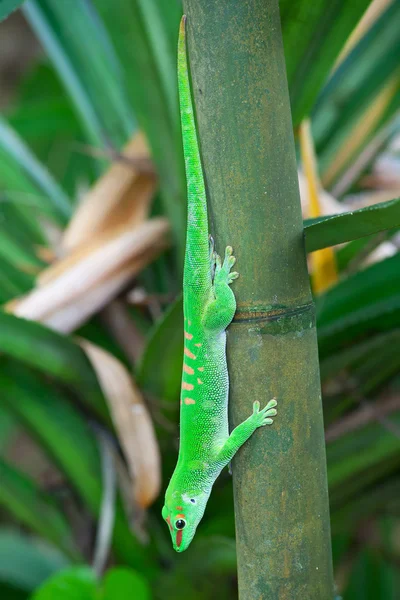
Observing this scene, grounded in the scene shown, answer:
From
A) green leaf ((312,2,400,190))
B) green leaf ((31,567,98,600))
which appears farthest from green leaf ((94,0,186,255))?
green leaf ((31,567,98,600))

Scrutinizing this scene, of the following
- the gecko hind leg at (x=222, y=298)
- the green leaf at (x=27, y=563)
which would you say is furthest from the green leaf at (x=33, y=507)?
the gecko hind leg at (x=222, y=298)

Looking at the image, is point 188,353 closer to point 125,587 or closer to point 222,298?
point 222,298

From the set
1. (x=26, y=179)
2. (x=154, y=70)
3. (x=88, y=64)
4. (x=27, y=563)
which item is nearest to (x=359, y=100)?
(x=154, y=70)

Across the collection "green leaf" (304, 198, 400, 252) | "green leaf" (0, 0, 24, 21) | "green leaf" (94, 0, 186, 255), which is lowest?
"green leaf" (304, 198, 400, 252)

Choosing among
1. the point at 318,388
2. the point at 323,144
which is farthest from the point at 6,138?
the point at 318,388

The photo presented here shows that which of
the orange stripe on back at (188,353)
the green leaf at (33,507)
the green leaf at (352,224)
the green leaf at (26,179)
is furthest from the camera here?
the green leaf at (26,179)

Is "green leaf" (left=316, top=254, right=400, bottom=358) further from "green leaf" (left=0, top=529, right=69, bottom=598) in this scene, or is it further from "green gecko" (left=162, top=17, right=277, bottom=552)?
"green leaf" (left=0, top=529, right=69, bottom=598)

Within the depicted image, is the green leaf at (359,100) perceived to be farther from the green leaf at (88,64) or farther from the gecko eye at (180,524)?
the gecko eye at (180,524)
